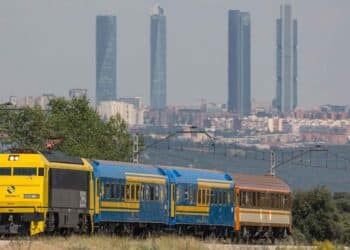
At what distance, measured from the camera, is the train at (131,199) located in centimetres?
5038

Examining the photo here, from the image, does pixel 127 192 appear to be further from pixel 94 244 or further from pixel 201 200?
pixel 94 244

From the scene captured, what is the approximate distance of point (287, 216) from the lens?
7338 centimetres

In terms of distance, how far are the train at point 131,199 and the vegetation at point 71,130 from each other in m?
A: 32.4

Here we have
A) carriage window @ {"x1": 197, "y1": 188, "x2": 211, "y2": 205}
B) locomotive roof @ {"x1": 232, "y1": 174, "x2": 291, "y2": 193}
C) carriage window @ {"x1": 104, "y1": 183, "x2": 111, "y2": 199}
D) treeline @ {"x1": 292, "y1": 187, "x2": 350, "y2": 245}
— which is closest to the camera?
carriage window @ {"x1": 104, "y1": 183, "x2": 111, "y2": 199}

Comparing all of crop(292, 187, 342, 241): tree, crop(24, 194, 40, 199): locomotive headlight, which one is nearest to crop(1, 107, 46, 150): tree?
crop(292, 187, 342, 241): tree

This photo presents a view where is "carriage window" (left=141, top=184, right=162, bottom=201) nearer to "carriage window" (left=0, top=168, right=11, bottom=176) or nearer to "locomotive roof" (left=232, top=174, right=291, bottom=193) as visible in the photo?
"locomotive roof" (left=232, top=174, right=291, bottom=193)

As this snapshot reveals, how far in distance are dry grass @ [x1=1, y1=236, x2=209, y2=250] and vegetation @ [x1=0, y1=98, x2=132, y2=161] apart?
53577mm

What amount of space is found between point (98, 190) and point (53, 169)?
3592 mm

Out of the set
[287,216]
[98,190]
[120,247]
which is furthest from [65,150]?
[120,247]

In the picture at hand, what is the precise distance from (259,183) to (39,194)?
2149 cm

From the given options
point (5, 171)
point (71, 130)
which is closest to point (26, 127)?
point (71, 130)

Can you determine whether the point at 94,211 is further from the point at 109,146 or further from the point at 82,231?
the point at 109,146

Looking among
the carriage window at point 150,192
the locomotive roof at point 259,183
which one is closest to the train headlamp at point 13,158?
the carriage window at point 150,192

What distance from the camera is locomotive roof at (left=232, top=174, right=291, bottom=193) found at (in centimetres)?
6756
